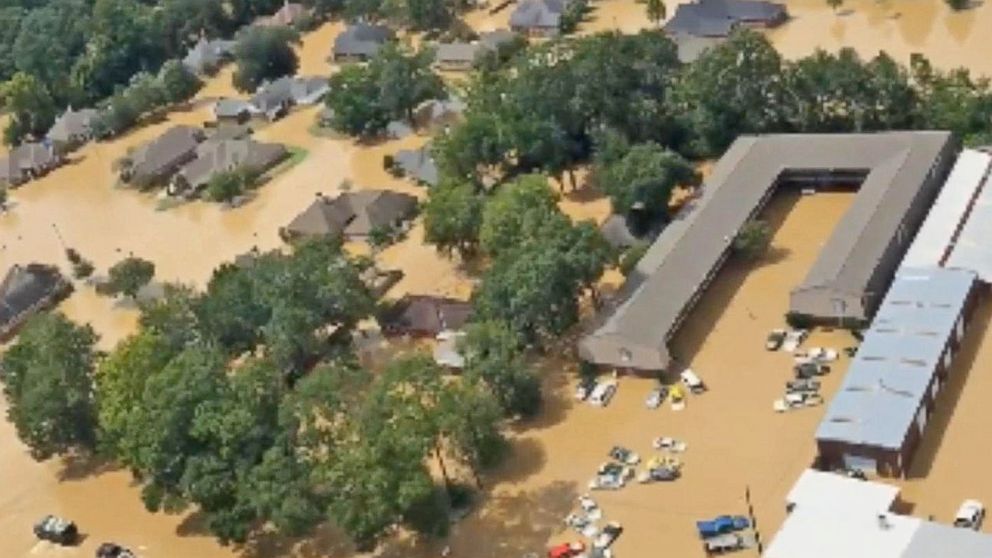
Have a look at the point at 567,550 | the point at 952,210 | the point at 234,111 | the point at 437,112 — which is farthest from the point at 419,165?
the point at 567,550

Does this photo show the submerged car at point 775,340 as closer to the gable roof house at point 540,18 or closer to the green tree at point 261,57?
the gable roof house at point 540,18

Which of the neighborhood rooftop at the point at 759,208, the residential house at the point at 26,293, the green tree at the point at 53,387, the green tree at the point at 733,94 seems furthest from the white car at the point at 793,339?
the residential house at the point at 26,293

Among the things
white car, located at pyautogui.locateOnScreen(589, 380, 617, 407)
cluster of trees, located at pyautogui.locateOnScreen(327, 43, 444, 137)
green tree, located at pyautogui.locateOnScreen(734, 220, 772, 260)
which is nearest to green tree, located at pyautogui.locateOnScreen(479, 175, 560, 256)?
white car, located at pyautogui.locateOnScreen(589, 380, 617, 407)

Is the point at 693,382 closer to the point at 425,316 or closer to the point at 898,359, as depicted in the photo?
the point at 898,359

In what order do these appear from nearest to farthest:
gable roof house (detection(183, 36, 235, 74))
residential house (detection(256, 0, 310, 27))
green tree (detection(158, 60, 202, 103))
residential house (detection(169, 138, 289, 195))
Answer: residential house (detection(169, 138, 289, 195))
green tree (detection(158, 60, 202, 103))
gable roof house (detection(183, 36, 235, 74))
residential house (detection(256, 0, 310, 27))

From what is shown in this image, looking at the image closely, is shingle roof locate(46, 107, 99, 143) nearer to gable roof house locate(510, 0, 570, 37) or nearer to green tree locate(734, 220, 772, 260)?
gable roof house locate(510, 0, 570, 37)

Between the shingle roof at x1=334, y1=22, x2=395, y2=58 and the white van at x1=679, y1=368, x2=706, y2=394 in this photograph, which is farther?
the shingle roof at x1=334, y1=22, x2=395, y2=58

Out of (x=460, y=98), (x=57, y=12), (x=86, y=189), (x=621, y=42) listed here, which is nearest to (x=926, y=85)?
(x=621, y=42)
